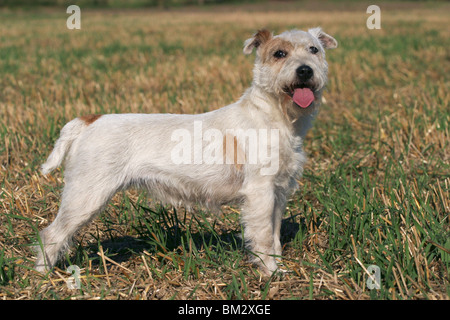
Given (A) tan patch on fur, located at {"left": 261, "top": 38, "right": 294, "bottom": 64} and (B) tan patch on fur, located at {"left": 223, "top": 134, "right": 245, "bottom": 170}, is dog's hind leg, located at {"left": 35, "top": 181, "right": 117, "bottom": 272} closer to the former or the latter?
(B) tan patch on fur, located at {"left": 223, "top": 134, "right": 245, "bottom": 170}

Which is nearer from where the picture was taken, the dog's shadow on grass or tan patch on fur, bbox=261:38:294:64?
tan patch on fur, bbox=261:38:294:64

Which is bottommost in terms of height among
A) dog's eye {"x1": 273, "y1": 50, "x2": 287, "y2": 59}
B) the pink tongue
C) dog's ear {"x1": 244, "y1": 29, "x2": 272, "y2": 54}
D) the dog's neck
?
the dog's neck

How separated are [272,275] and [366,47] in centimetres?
1409

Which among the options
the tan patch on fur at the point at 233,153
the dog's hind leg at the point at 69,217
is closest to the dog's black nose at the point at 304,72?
the tan patch on fur at the point at 233,153

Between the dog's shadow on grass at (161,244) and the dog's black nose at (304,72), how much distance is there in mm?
1423

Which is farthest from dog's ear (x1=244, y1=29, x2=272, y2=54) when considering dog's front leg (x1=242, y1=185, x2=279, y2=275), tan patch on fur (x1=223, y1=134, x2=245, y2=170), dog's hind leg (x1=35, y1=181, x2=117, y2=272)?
dog's hind leg (x1=35, y1=181, x2=117, y2=272)

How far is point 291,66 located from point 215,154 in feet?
2.96

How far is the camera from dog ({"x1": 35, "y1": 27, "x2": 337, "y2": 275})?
3.71 metres

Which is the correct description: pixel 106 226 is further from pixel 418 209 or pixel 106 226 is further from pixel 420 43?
pixel 420 43

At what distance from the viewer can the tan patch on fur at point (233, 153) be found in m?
3.81

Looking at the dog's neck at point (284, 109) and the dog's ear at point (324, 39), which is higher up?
the dog's ear at point (324, 39)

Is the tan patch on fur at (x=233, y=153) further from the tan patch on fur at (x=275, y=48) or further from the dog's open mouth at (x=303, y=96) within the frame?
the tan patch on fur at (x=275, y=48)

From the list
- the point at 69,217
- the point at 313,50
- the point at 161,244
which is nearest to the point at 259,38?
the point at 313,50
